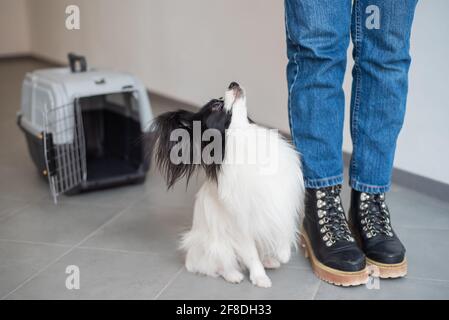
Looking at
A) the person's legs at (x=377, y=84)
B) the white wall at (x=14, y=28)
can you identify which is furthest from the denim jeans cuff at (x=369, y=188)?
the white wall at (x=14, y=28)

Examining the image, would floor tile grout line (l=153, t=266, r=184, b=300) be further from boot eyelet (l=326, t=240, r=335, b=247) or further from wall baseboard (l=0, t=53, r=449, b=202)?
wall baseboard (l=0, t=53, r=449, b=202)

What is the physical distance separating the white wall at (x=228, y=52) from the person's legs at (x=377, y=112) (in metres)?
0.62

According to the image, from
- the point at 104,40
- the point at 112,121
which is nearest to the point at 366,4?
the point at 112,121

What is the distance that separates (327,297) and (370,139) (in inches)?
16.0

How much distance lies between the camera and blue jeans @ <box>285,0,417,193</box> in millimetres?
1435

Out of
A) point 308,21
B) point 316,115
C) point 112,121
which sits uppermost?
point 308,21

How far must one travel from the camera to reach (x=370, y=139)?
5.04 ft

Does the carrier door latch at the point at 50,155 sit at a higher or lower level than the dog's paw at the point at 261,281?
higher

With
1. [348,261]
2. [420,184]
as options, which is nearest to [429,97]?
[420,184]

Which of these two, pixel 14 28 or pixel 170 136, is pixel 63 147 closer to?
pixel 170 136

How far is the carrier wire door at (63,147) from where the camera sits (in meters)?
2.16

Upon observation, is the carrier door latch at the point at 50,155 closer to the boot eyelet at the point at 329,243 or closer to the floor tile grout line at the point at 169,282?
the floor tile grout line at the point at 169,282

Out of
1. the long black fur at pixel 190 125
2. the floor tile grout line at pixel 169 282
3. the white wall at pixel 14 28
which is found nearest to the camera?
the long black fur at pixel 190 125
